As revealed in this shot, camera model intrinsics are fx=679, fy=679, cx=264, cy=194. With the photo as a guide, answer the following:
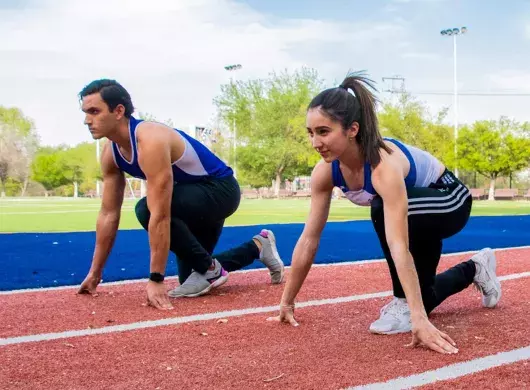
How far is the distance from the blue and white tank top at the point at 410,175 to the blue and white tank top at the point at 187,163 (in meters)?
1.35

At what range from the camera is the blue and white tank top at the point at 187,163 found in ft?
14.7

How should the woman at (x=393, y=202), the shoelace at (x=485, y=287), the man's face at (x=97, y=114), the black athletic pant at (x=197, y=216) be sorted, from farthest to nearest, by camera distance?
the black athletic pant at (x=197, y=216)
the man's face at (x=97, y=114)
the shoelace at (x=485, y=287)
the woman at (x=393, y=202)

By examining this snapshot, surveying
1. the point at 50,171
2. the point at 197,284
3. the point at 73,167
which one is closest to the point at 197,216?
the point at 197,284

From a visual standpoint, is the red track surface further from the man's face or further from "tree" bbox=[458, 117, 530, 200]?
"tree" bbox=[458, 117, 530, 200]

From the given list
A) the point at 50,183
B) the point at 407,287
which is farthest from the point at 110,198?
the point at 50,183

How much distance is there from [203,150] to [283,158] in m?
57.7

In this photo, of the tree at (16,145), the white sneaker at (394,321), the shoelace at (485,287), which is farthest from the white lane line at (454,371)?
the tree at (16,145)

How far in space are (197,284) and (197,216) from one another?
1.57ft

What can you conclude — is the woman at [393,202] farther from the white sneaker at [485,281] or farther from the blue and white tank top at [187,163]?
the blue and white tank top at [187,163]

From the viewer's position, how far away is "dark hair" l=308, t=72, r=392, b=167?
3312 mm

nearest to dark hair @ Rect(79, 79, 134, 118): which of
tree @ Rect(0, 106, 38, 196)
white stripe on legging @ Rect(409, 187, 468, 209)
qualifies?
white stripe on legging @ Rect(409, 187, 468, 209)

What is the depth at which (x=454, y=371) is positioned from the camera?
2.87 meters

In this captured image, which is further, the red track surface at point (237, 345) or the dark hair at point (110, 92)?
the dark hair at point (110, 92)

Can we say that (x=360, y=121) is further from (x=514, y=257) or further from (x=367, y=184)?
(x=514, y=257)
